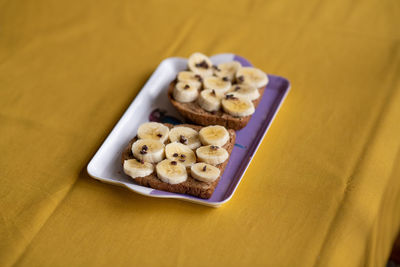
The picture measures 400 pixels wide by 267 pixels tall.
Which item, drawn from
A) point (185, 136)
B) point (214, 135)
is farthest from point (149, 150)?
point (214, 135)

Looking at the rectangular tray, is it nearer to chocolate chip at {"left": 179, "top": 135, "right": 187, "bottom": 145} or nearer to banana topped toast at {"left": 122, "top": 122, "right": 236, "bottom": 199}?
banana topped toast at {"left": 122, "top": 122, "right": 236, "bottom": 199}

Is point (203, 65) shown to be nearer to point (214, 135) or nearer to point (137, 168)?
point (214, 135)

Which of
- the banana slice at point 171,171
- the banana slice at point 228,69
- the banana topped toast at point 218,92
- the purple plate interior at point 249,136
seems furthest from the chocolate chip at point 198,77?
→ the banana slice at point 171,171

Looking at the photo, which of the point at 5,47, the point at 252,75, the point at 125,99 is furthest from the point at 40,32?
the point at 252,75

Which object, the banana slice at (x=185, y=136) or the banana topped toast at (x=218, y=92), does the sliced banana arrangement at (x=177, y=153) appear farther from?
the banana topped toast at (x=218, y=92)

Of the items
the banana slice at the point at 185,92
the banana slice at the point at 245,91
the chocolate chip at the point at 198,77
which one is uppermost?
the banana slice at the point at 245,91

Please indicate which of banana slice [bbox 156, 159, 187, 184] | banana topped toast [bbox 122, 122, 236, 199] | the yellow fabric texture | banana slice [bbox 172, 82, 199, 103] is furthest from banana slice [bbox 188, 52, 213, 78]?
banana slice [bbox 156, 159, 187, 184]
